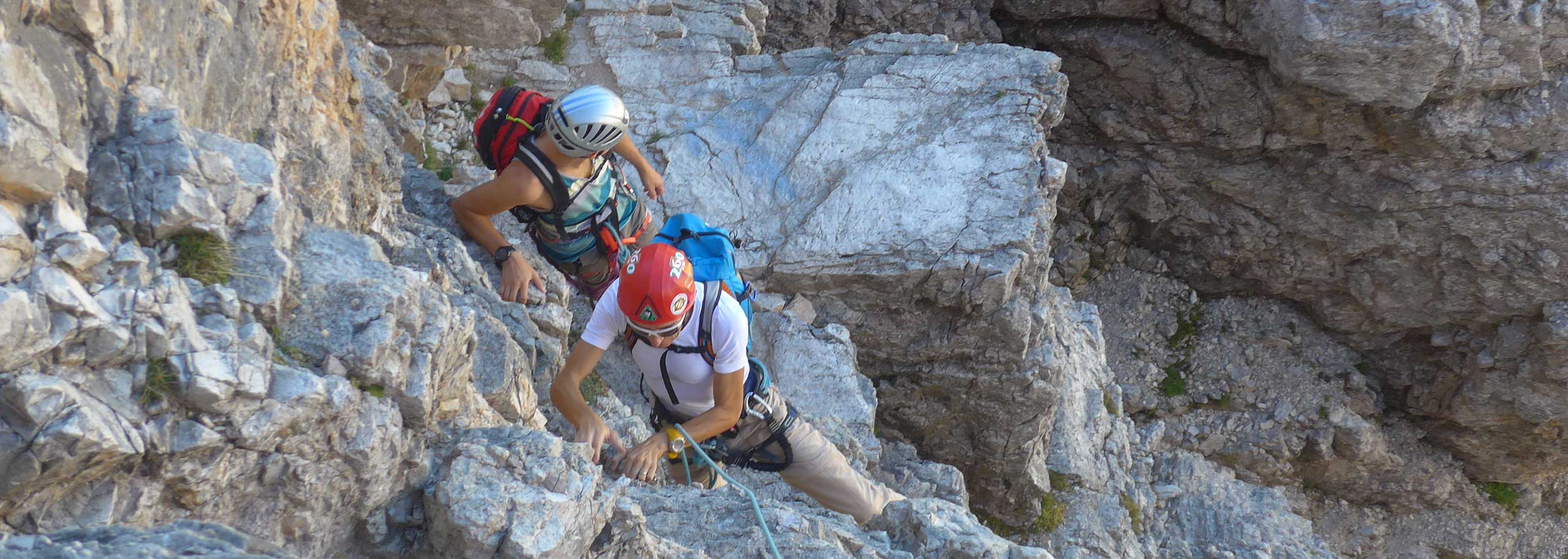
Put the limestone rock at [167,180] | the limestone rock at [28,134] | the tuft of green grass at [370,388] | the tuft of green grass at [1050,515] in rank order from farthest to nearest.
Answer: the tuft of green grass at [1050,515] < the tuft of green grass at [370,388] < the limestone rock at [167,180] < the limestone rock at [28,134]

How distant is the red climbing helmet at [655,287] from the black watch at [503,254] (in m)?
2.26

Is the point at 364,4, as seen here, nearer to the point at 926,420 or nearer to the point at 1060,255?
the point at 926,420

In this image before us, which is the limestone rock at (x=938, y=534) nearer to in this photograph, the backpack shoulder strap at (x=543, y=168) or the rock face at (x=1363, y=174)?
the backpack shoulder strap at (x=543, y=168)

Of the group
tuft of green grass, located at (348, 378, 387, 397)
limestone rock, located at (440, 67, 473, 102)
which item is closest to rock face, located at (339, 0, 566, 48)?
limestone rock, located at (440, 67, 473, 102)

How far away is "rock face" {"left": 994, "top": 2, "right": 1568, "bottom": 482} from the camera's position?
15.2m

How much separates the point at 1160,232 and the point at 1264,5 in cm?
642

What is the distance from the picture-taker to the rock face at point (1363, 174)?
1519 cm

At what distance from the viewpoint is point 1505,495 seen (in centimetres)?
2042

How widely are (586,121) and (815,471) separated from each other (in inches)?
118

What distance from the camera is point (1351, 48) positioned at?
14938 millimetres

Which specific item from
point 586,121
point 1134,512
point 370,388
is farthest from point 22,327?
point 1134,512

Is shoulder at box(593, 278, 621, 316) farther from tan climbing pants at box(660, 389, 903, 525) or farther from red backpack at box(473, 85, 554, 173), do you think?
red backpack at box(473, 85, 554, 173)

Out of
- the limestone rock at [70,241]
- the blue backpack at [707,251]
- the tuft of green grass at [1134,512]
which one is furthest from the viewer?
the tuft of green grass at [1134,512]

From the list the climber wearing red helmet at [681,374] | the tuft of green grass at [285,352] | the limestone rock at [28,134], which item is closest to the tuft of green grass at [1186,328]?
the climber wearing red helmet at [681,374]
